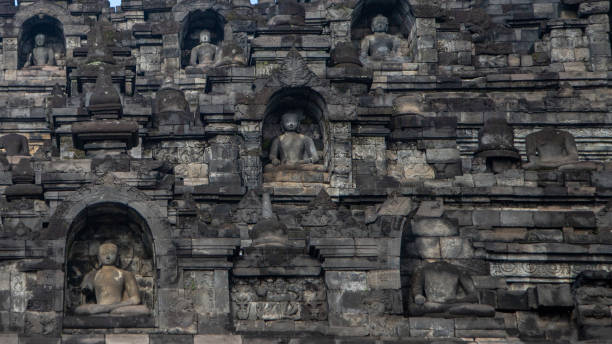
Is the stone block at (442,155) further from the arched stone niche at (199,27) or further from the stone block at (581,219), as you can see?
the arched stone niche at (199,27)

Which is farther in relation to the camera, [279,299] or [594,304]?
[594,304]

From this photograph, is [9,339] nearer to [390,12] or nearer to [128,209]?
[128,209]

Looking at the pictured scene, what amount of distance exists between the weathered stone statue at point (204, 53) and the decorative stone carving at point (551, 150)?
12.2 metres

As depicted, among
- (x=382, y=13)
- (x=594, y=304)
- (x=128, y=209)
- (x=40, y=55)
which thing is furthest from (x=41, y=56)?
(x=594, y=304)

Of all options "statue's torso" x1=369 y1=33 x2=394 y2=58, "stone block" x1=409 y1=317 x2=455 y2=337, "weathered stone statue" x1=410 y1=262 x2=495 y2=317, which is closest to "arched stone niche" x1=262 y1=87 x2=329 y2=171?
"statue's torso" x1=369 y1=33 x2=394 y2=58

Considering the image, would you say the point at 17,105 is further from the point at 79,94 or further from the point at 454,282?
the point at 454,282

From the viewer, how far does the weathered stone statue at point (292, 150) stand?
5191cm

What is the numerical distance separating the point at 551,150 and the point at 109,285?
14480mm

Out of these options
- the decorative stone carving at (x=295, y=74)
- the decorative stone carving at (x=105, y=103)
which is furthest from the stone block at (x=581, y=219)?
the decorative stone carving at (x=105, y=103)

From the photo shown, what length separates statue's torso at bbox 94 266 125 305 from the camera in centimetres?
4331

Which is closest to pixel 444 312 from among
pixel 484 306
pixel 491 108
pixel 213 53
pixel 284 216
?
pixel 484 306

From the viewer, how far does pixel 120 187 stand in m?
43.8

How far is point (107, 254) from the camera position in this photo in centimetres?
4394

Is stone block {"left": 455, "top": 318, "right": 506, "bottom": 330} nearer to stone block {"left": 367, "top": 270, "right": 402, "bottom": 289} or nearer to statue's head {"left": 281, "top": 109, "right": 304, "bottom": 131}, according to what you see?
stone block {"left": 367, "top": 270, "right": 402, "bottom": 289}
